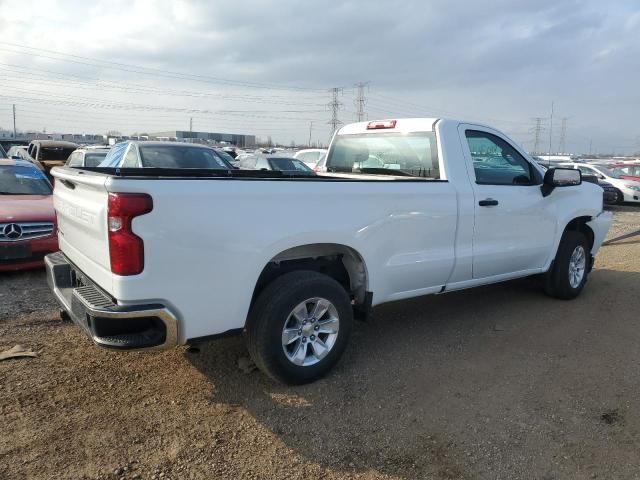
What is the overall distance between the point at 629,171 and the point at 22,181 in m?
20.2

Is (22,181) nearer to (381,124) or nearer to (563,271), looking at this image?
(381,124)

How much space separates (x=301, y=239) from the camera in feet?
11.6

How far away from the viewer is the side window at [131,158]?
374 inches

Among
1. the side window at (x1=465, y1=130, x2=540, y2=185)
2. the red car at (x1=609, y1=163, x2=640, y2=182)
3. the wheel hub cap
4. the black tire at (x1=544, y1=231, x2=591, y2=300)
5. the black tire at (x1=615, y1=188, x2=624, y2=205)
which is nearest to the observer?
the wheel hub cap

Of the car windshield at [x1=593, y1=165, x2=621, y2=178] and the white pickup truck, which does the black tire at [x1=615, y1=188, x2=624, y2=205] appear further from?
the white pickup truck

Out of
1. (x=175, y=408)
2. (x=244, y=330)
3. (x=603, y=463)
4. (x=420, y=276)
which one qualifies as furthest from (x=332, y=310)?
(x=603, y=463)

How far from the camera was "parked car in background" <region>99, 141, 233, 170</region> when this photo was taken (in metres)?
9.52

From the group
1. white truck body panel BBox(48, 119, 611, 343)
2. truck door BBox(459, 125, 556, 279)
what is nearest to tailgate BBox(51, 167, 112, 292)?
white truck body panel BBox(48, 119, 611, 343)

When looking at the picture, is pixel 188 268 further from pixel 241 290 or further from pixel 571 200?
pixel 571 200

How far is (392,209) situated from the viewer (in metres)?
4.04

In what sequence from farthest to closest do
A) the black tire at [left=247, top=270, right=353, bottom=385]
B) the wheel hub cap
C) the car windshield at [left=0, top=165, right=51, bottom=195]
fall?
the car windshield at [left=0, top=165, right=51, bottom=195] → the wheel hub cap → the black tire at [left=247, top=270, right=353, bottom=385]

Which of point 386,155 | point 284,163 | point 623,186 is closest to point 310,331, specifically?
point 386,155

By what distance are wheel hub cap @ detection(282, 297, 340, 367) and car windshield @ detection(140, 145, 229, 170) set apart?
6.19m

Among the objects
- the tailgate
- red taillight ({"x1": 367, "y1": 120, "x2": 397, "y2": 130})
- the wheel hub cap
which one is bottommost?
the wheel hub cap
